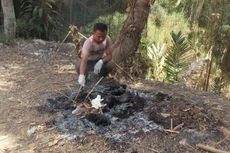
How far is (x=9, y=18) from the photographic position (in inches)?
385

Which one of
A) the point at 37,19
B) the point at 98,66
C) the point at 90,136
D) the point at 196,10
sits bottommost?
the point at 90,136

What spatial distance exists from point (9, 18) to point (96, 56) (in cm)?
431

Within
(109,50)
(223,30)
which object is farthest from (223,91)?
(109,50)

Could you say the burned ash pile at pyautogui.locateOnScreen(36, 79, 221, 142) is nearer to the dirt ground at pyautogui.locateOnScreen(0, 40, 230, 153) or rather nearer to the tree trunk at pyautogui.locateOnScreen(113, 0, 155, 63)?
the dirt ground at pyautogui.locateOnScreen(0, 40, 230, 153)

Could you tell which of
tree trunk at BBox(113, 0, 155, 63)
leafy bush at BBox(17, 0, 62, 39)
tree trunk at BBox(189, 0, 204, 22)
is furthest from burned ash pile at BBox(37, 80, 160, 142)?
tree trunk at BBox(189, 0, 204, 22)

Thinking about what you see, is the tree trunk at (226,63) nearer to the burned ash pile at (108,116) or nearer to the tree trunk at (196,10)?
the tree trunk at (196,10)

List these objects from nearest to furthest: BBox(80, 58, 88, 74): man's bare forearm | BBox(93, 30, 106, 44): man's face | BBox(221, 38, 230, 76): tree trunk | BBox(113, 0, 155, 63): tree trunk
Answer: BBox(93, 30, 106, 44): man's face
BBox(80, 58, 88, 74): man's bare forearm
BBox(113, 0, 155, 63): tree trunk
BBox(221, 38, 230, 76): tree trunk

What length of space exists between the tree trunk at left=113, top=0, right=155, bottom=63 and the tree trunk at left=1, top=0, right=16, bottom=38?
3.67 metres

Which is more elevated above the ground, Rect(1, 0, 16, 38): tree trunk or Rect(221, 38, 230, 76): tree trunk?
Rect(1, 0, 16, 38): tree trunk

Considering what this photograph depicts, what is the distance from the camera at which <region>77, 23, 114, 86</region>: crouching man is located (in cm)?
571

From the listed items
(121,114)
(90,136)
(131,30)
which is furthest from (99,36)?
(90,136)

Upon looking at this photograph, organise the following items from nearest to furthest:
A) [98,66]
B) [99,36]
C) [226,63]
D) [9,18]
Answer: [99,36] < [98,66] < [9,18] < [226,63]

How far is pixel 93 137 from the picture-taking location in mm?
4684

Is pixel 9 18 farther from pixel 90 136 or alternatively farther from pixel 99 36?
pixel 90 136
